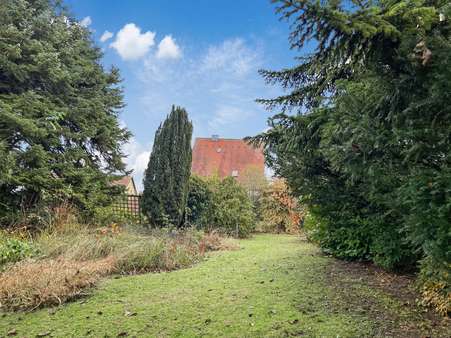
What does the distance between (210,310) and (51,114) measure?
657cm

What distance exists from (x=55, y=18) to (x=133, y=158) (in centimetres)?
466

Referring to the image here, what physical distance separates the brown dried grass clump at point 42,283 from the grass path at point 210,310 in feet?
0.48

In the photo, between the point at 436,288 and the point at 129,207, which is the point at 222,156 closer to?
the point at 129,207

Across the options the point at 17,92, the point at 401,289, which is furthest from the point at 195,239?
the point at 17,92

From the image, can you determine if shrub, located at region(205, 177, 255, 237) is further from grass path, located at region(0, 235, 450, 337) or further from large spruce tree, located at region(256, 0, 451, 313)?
large spruce tree, located at region(256, 0, 451, 313)

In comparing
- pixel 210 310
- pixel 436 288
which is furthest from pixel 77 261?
pixel 436 288

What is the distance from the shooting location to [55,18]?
8859 mm

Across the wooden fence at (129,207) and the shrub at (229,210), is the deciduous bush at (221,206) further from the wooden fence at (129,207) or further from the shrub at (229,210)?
the wooden fence at (129,207)

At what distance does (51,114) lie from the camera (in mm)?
7387

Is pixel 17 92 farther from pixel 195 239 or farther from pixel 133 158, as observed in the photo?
pixel 195 239

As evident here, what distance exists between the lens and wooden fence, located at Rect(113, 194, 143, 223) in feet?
30.9

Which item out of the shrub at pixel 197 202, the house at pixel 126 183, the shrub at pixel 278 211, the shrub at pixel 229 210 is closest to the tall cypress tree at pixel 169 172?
the shrub at pixel 197 202

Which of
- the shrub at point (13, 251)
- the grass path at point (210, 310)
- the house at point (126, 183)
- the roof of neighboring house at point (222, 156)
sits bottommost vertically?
the grass path at point (210, 310)

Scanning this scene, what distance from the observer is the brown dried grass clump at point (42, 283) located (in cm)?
329
